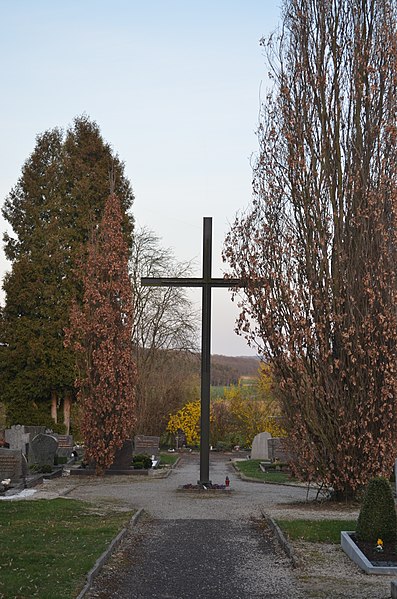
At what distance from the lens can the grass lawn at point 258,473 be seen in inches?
798

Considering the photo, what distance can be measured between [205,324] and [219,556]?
7.90 meters

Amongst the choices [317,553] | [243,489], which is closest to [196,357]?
[243,489]

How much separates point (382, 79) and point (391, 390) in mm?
5940

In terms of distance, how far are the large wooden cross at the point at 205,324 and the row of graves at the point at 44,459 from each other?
3719mm

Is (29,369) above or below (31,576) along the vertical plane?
above

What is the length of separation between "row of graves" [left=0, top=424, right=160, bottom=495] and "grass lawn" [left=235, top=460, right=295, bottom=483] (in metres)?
2.84

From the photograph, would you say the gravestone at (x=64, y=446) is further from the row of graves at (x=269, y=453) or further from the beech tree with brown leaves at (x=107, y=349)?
the row of graves at (x=269, y=453)

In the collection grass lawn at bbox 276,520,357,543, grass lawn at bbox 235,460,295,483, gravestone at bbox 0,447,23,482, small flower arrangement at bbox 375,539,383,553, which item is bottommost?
grass lawn at bbox 235,460,295,483

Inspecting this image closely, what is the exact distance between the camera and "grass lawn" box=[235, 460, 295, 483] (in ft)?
66.5

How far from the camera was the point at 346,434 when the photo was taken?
45.1 feet

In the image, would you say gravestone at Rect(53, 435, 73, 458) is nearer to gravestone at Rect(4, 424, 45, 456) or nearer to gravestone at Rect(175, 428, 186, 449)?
gravestone at Rect(4, 424, 45, 456)

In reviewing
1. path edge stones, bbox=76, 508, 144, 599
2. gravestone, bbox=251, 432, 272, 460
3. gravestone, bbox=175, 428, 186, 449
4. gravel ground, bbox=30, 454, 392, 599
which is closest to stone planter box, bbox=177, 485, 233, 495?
gravel ground, bbox=30, 454, 392, 599

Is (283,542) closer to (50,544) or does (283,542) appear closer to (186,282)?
(50,544)

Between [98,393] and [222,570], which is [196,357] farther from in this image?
[222,570]
